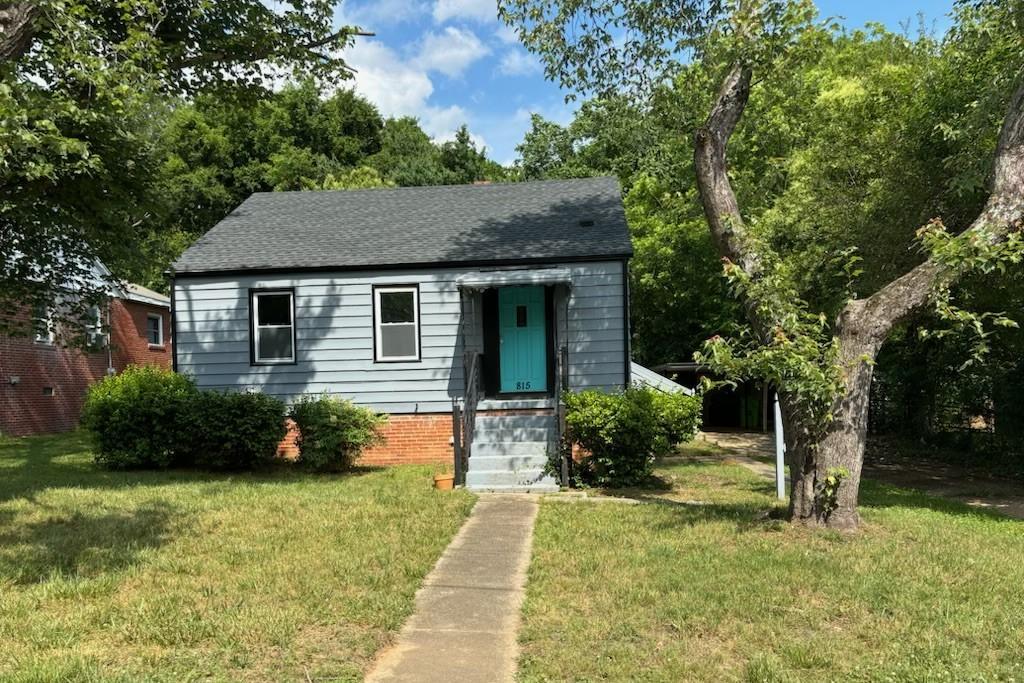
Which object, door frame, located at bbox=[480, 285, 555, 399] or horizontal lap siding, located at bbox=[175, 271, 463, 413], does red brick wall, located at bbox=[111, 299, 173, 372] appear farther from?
door frame, located at bbox=[480, 285, 555, 399]

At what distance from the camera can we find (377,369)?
500 inches

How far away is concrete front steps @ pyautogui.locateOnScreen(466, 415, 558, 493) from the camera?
985cm

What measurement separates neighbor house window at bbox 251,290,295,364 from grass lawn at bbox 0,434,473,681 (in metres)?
3.53

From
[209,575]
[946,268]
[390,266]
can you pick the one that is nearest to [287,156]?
A: [390,266]

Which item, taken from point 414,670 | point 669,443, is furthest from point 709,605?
point 669,443

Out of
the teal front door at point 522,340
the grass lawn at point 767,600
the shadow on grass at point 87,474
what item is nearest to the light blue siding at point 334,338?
the teal front door at point 522,340

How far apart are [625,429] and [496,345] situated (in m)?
3.63

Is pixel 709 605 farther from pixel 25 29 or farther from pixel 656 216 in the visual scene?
pixel 656 216

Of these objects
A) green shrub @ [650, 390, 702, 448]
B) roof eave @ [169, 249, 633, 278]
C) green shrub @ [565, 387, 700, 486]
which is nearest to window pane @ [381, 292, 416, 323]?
roof eave @ [169, 249, 633, 278]

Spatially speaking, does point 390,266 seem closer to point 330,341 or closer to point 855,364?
point 330,341

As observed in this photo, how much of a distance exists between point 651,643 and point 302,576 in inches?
104

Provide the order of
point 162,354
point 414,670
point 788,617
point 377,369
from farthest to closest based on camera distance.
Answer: point 162,354 → point 377,369 → point 788,617 → point 414,670

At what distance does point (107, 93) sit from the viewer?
7.84 m

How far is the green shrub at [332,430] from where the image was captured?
36.9 feet
